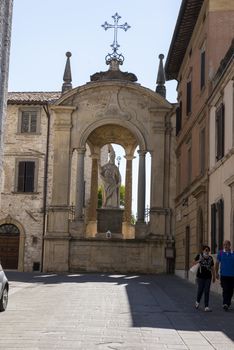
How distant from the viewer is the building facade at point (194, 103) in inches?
838

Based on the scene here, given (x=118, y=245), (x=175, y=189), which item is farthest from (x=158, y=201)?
(x=118, y=245)

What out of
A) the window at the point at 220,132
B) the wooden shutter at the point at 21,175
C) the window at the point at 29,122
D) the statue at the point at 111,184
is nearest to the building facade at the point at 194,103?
the window at the point at 220,132

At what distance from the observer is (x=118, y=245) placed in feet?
100.0

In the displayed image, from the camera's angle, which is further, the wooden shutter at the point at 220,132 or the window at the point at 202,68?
the window at the point at 202,68

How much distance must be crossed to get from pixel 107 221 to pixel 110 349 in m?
25.4

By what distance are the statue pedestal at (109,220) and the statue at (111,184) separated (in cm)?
57

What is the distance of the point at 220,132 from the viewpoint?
18703mm

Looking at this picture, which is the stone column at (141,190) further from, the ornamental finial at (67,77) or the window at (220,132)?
the window at (220,132)

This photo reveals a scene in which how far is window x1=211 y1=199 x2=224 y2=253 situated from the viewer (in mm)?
18250

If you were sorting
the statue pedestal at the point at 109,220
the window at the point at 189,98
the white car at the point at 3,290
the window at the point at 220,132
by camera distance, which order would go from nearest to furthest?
the white car at the point at 3,290
the window at the point at 220,132
the window at the point at 189,98
the statue pedestal at the point at 109,220

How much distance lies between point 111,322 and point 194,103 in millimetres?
15440

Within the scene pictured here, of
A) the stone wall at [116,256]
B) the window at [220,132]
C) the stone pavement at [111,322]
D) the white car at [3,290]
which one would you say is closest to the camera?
the stone pavement at [111,322]

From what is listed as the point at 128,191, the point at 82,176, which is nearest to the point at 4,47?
the point at 82,176

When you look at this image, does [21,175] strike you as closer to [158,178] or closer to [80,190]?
[80,190]
